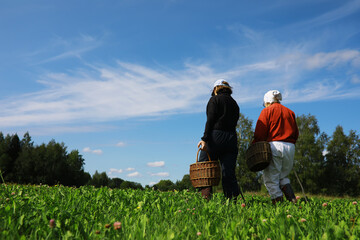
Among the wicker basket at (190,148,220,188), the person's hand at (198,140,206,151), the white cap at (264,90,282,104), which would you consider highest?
the white cap at (264,90,282,104)

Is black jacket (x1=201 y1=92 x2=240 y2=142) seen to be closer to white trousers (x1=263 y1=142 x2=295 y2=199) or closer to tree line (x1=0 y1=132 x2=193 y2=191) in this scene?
white trousers (x1=263 y1=142 x2=295 y2=199)

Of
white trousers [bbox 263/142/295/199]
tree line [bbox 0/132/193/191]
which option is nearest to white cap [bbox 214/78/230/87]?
white trousers [bbox 263/142/295/199]

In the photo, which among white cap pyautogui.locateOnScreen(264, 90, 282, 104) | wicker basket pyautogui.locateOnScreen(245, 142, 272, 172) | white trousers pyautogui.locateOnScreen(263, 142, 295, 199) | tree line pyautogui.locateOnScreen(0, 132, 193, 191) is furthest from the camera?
tree line pyautogui.locateOnScreen(0, 132, 193, 191)

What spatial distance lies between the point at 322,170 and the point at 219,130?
38.4m

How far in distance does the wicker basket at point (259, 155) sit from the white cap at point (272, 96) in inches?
45.7

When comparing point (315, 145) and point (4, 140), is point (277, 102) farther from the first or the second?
point (4, 140)

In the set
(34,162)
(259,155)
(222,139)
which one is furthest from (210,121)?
(34,162)

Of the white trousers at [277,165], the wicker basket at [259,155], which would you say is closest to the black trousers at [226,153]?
the wicker basket at [259,155]

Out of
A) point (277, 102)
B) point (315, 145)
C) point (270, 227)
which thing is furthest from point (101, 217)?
point (315, 145)

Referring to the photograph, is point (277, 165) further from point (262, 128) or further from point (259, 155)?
point (262, 128)

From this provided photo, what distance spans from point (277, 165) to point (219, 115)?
165 centimetres

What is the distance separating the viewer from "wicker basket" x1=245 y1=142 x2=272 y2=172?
5.77 m

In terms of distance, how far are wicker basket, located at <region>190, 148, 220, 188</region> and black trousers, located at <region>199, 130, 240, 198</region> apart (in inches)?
7.2

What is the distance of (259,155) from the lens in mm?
5816
